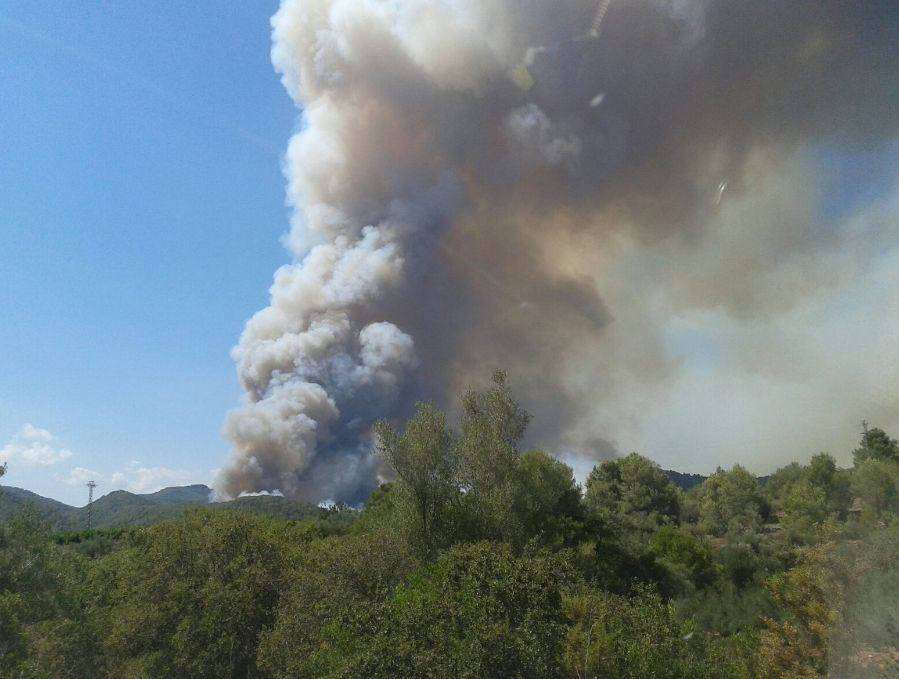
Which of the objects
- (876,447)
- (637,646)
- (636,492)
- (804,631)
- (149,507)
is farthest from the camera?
(149,507)

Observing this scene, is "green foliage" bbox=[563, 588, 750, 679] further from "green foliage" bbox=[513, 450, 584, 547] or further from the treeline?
"green foliage" bbox=[513, 450, 584, 547]

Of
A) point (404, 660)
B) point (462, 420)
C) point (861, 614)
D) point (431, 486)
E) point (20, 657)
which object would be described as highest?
point (462, 420)

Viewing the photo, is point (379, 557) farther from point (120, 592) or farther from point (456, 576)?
→ point (120, 592)

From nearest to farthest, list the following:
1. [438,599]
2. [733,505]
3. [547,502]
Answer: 1. [438,599]
2. [547,502]
3. [733,505]

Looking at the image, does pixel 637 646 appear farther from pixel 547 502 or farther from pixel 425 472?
pixel 547 502

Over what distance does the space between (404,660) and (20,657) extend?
8157mm

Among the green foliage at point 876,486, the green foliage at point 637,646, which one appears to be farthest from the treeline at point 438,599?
the green foliage at point 876,486

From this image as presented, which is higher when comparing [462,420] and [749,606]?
[462,420]

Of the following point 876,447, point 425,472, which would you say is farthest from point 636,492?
point 425,472

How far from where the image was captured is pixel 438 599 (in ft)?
29.3

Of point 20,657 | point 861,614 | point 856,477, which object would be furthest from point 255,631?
point 856,477

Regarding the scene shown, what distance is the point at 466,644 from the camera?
7785mm

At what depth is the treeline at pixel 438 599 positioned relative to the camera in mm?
8000

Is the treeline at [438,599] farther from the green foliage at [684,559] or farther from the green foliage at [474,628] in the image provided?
the green foliage at [684,559]
